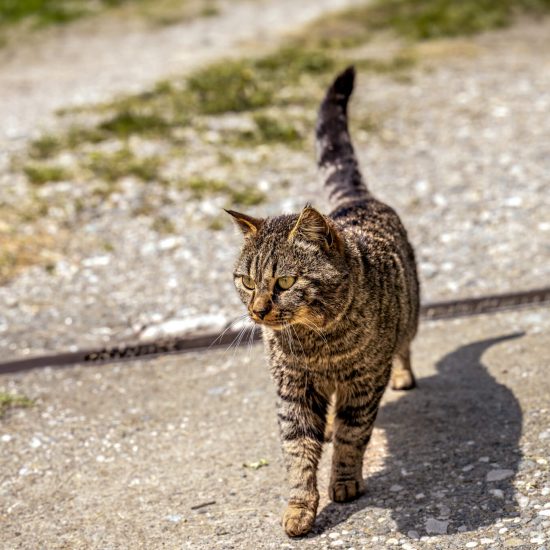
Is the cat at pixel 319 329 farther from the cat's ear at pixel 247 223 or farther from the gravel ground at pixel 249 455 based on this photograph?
the gravel ground at pixel 249 455

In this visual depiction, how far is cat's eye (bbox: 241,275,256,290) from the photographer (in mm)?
4137

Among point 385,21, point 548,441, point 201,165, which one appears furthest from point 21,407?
point 385,21

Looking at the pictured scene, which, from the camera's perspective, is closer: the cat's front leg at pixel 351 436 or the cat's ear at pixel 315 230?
the cat's ear at pixel 315 230

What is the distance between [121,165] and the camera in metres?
9.23

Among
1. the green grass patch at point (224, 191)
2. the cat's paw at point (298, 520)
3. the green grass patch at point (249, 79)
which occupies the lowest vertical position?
the cat's paw at point (298, 520)

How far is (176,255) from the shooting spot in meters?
7.77

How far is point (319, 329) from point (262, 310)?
28 centimetres

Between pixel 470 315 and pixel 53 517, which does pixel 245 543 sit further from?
pixel 470 315

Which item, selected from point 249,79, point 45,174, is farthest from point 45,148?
point 249,79

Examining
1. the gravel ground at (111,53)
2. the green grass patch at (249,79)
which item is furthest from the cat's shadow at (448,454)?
the gravel ground at (111,53)

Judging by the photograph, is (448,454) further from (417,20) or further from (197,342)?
(417,20)

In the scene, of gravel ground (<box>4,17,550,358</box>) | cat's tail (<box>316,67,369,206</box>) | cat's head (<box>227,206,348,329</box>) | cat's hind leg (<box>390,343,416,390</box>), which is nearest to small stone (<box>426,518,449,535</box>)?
cat's head (<box>227,206,348,329</box>)

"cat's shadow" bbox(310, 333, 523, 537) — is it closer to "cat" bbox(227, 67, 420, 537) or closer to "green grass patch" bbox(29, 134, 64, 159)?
"cat" bbox(227, 67, 420, 537)

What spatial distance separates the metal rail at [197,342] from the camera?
6234mm
